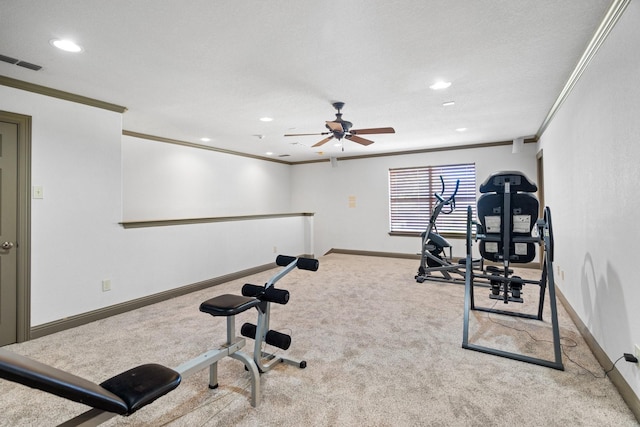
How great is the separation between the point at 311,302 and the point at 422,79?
8.97 ft

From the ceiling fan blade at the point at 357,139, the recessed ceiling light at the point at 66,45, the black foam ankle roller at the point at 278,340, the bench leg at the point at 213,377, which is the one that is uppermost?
the recessed ceiling light at the point at 66,45

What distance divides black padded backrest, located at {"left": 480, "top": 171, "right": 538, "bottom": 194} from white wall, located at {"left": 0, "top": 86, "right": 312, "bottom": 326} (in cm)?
376

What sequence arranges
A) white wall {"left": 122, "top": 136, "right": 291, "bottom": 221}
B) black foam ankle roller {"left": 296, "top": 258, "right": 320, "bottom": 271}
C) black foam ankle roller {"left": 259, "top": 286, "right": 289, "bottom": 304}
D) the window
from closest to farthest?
black foam ankle roller {"left": 259, "top": 286, "right": 289, "bottom": 304} → black foam ankle roller {"left": 296, "top": 258, "right": 320, "bottom": 271} → white wall {"left": 122, "top": 136, "right": 291, "bottom": 221} → the window

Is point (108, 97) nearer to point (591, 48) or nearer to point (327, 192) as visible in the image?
point (591, 48)

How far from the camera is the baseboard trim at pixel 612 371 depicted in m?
1.76

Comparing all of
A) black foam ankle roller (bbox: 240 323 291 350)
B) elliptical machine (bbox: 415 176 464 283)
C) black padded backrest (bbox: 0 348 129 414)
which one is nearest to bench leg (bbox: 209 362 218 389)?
black foam ankle roller (bbox: 240 323 291 350)

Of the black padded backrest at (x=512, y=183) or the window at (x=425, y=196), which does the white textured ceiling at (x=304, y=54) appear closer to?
the black padded backrest at (x=512, y=183)

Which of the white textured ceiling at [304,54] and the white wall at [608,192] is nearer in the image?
the white wall at [608,192]

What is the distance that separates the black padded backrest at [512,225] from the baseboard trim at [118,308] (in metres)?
3.65

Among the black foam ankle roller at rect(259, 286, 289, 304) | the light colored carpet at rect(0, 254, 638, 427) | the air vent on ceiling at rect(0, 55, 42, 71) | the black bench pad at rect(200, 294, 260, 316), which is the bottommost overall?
the light colored carpet at rect(0, 254, 638, 427)

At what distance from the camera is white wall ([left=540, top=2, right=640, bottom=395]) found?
176 centimetres

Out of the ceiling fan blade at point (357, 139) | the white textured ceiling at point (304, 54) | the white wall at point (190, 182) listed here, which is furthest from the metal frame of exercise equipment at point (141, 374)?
the white wall at point (190, 182)

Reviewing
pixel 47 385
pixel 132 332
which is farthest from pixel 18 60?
pixel 47 385

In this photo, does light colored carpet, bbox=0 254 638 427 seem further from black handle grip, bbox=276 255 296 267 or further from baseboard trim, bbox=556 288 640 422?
black handle grip, bbox=276 255 296 267
